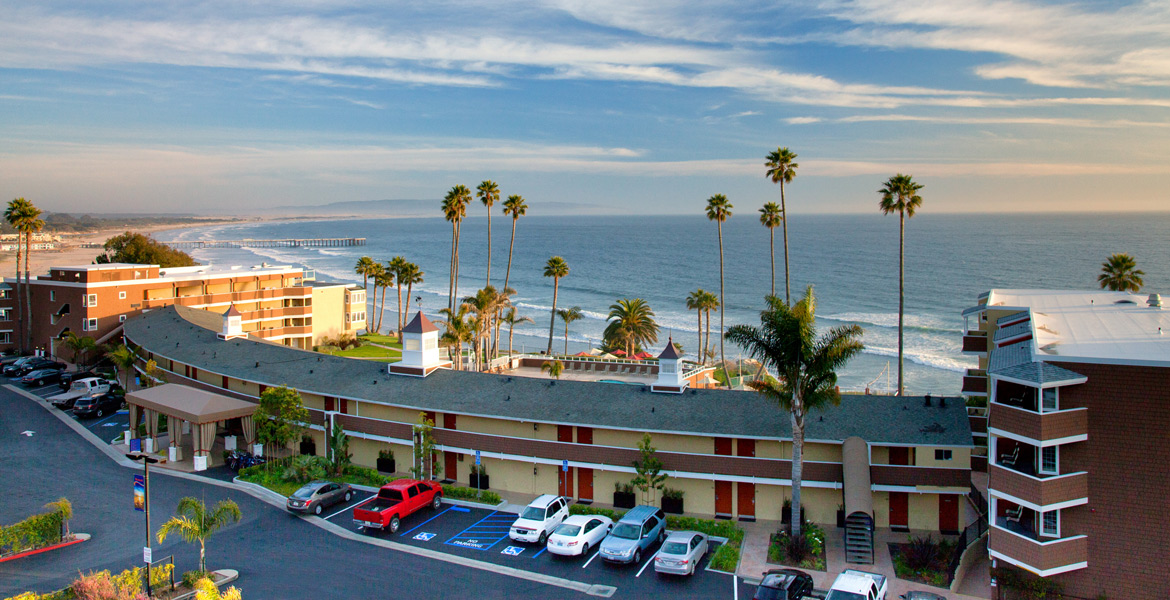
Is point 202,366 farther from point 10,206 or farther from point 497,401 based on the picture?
point 10,206

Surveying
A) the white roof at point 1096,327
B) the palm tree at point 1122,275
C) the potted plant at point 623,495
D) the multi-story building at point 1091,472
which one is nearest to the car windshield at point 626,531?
the potted plant at point 623,495

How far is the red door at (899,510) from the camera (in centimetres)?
3131

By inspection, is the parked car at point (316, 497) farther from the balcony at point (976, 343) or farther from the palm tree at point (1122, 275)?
the palm tree at point (1122, 275)

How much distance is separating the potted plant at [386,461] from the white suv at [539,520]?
33.9ft

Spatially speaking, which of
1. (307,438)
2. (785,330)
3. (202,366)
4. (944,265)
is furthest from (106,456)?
(944,265)

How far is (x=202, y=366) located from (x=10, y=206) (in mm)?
42505

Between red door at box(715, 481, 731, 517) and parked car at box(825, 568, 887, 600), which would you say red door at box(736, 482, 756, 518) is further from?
parked car at box(825, 568, 887, 600)

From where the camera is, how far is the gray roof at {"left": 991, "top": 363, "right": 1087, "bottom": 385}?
23469 mm

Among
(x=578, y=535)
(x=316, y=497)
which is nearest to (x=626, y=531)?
(x=578, y=535)

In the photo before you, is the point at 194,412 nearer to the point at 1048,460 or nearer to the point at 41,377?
the point at 41,377

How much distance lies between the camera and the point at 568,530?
28.9 metres

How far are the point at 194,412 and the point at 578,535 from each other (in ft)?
71.0

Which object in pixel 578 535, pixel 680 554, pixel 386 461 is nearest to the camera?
pixel 680 554

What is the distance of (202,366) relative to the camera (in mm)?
45344
